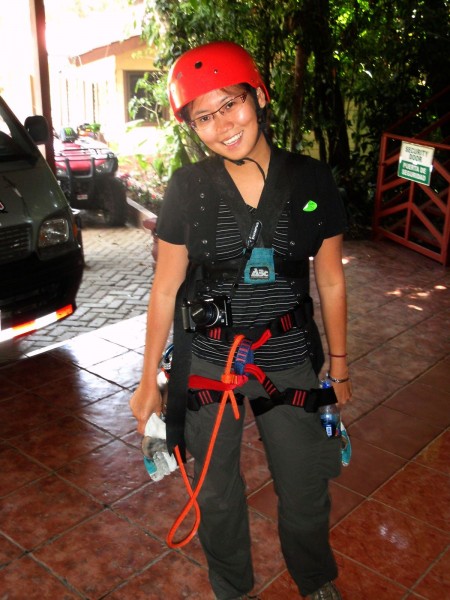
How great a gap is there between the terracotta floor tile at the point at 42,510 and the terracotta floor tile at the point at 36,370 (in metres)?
1.26

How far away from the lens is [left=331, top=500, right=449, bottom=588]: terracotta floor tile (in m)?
3.00

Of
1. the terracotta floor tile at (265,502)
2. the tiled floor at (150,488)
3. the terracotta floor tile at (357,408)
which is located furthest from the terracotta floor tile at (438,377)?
the terracotta floor tile at (265,502)

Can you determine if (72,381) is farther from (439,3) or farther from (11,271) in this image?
(439,3)

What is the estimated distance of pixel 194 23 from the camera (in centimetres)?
866

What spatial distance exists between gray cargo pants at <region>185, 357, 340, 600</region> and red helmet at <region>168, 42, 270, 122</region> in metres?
0.91

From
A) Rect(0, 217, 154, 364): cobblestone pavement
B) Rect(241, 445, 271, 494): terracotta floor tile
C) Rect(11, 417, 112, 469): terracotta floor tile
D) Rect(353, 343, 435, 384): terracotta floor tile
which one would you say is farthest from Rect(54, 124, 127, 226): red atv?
Rect(241, 445, 271, 494): terracotta floor tile

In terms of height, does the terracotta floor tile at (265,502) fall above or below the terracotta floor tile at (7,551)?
above

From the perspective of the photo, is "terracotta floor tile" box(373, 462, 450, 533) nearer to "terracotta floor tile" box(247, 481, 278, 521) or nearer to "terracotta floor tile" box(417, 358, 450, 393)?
"terracotta floor tile" box(247, 481, 278, 521)

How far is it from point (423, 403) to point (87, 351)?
245 centimetres

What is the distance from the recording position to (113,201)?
11.1 metres

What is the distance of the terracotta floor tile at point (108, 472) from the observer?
3555 millimetres

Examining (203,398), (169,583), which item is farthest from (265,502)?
(203,398)

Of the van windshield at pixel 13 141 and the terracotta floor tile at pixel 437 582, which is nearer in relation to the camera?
the terracotta floor tile at pixel 437 582

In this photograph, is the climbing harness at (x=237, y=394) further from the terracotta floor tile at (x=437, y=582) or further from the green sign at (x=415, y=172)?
the green sign at (x=415, y=172)
